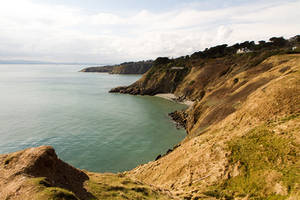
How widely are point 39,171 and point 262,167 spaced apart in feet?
59.7

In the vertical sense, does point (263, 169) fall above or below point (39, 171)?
below

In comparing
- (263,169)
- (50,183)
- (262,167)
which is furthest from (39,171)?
(262,167)

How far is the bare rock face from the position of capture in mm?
11867

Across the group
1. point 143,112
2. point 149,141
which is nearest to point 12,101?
point 143,112

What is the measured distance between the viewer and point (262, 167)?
1488 centimetres

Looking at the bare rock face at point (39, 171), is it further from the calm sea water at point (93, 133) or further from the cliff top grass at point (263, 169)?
the calm sea water at point (93, 133)

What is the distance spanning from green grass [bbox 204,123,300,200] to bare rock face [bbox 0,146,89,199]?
11309 mm

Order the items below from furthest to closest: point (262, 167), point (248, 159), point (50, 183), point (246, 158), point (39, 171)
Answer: point (246, 158)
point (248, 159)
point (262, 167)
point (39, 171)
point (50, 183)

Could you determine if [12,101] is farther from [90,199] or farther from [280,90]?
[280,90]

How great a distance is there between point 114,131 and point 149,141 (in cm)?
1092

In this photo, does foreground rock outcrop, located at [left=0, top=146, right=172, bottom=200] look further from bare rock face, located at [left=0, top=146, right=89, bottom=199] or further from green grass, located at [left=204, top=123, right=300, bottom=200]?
green grass, located at [left=204, top=123, right=300, bottom=200]

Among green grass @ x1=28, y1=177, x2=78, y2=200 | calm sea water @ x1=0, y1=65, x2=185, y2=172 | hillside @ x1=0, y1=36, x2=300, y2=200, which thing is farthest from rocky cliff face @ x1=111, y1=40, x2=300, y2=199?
green grass @ x1=28, y1=177, x2=78, y2=200

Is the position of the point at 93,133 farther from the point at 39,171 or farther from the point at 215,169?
the point at 215,169

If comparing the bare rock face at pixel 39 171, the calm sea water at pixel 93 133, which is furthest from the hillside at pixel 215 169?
the calm sea water at pixel 93 133
